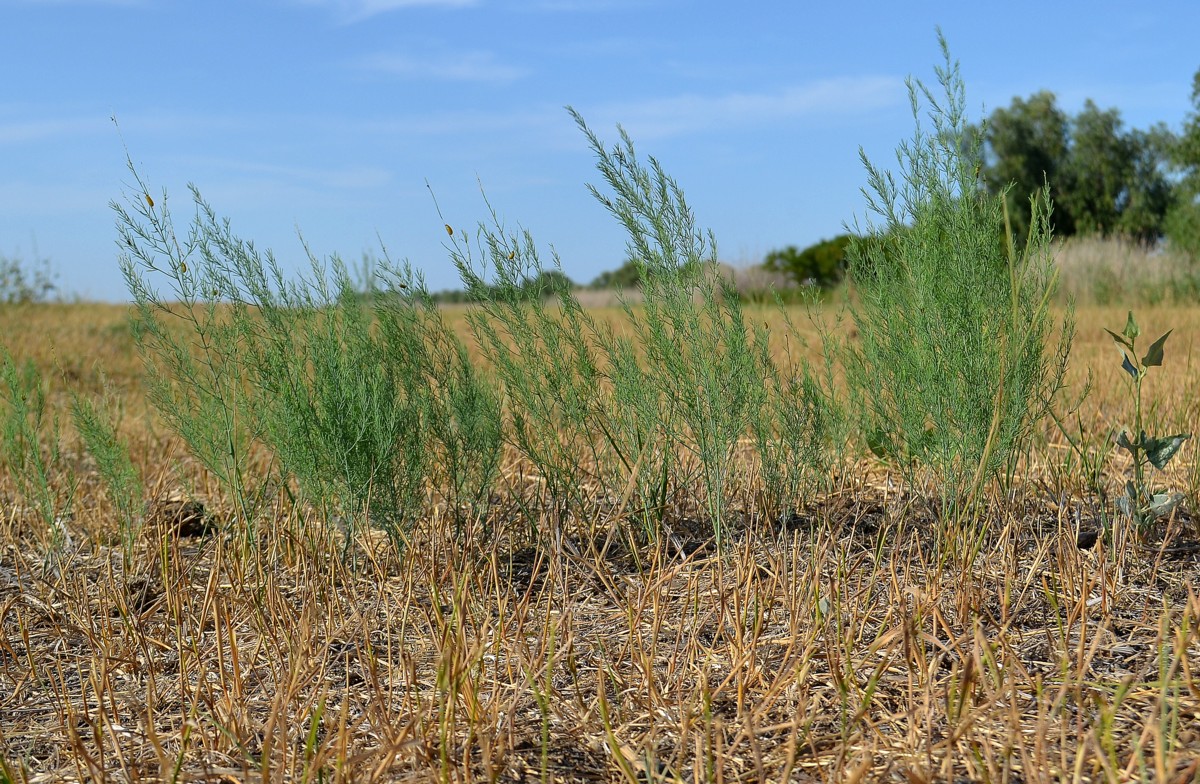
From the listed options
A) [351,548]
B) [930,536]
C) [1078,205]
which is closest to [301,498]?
[351,548]

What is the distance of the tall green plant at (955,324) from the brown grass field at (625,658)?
20cm

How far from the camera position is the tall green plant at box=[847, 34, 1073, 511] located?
8.59ft

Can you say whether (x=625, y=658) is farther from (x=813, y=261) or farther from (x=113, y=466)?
(x=813, y=261)

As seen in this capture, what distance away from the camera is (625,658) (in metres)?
2.11

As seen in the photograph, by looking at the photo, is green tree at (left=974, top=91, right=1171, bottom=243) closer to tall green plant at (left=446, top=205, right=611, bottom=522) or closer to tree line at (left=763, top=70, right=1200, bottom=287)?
tree line at (left=763, top=70, right=1200, bottom=287)

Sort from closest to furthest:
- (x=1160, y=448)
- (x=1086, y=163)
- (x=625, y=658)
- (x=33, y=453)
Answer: (x=625, y=658)
(x=1160, y=448)
(x=33, y=453)
(x=1086, y=163)

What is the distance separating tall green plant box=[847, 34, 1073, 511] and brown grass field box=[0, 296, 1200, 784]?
0.20 meters

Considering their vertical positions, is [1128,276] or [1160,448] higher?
[1128,276]

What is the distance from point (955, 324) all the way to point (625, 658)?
1.26 meters

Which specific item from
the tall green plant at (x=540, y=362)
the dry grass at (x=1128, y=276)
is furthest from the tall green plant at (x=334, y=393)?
the dry grass at (x=1128, y=276)

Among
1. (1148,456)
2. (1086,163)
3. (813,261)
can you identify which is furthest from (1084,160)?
(1148,456)

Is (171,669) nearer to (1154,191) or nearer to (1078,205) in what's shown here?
(1078,205)

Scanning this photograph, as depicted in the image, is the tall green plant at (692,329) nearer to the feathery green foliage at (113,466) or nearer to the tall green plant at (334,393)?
the tall green plant at (334,393)

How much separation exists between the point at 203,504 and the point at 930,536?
2.41 meters
